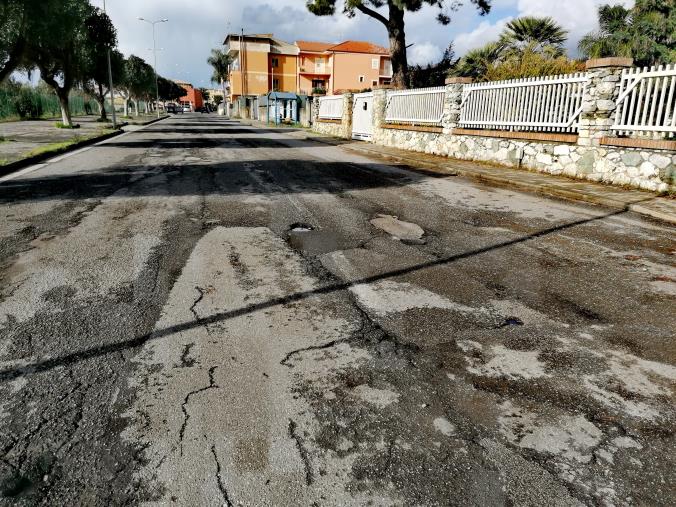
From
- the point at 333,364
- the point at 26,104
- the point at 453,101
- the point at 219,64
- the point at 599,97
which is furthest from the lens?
the point at 219,64

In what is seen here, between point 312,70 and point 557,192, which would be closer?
point 557,192

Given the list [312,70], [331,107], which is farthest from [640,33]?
[312,70]

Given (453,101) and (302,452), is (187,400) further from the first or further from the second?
(453,101)

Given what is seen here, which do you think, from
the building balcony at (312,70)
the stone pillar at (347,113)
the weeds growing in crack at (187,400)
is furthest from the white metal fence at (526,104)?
the building balcony at (312,70)

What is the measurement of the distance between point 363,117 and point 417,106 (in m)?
6.17

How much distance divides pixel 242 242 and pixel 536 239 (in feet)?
11.7

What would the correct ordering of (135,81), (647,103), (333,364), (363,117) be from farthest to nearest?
(135,81) < (363,117) < (647,103) < (333,364)

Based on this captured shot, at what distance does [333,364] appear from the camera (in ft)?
9.70

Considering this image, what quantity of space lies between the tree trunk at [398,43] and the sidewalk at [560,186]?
11.9m

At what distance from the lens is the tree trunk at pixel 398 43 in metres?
24.7

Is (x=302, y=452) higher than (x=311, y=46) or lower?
lower

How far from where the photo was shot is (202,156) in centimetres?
1495

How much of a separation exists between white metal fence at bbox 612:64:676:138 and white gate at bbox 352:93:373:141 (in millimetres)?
13520

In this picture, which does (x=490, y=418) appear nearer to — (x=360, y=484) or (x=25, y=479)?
(x=360, y=484)
